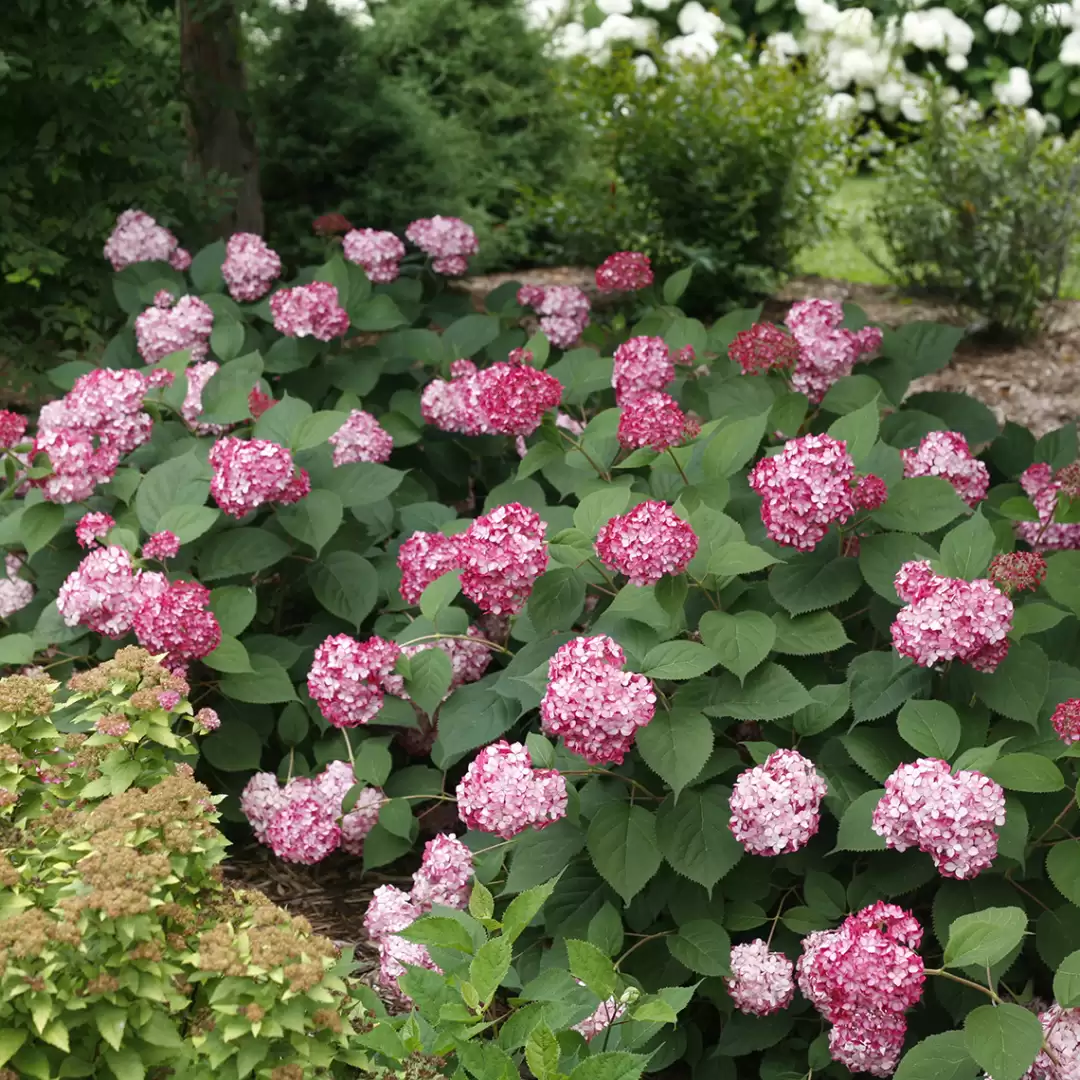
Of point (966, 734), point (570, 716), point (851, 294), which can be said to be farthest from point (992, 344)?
point (570, 716)

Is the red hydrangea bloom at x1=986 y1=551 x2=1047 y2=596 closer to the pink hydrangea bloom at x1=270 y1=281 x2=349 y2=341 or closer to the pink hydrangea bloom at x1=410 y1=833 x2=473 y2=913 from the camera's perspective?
the pink hydrangea bloom at x1=410 y1=833 x2=473 y2=913

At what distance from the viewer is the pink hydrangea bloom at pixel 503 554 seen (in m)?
2.53

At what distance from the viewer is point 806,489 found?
2482 mm

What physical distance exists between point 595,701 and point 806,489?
0.60 meters

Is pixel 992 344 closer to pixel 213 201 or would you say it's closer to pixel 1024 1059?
pixel 213 201

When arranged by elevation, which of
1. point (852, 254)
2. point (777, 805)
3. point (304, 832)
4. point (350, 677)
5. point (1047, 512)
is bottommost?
point (852, 254)

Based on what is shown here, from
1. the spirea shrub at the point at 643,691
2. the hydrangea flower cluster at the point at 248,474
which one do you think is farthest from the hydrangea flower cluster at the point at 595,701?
the hydrangea flower cluster at the point at 248,474

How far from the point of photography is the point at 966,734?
2.42m

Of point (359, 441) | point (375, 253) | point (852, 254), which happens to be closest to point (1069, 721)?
point (359, 441)

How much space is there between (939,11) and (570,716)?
972 cm

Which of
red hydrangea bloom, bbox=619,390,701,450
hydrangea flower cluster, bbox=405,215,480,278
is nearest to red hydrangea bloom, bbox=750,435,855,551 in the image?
red hydrangea bloom, bbox=619,390,701,450

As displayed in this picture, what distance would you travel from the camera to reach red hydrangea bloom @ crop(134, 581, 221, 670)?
2.85 m

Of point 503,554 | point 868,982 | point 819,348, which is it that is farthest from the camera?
point 819,348

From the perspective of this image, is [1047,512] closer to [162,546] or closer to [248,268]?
[162,546]
